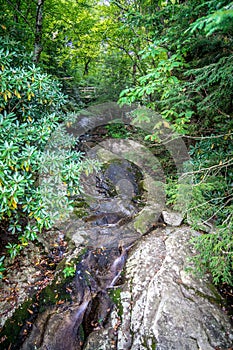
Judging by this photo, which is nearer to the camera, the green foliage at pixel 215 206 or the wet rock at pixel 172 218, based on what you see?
the green foliage at pixel 215 206

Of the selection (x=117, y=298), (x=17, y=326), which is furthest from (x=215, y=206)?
(x=17, y=326)

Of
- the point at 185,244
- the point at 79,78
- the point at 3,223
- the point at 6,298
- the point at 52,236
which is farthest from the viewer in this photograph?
the point at 79,78

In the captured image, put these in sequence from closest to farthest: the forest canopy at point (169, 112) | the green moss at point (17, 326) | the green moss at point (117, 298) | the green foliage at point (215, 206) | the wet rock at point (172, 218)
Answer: the green foliage at point (215, 206), the forest canopy at point (169, 112), the green moss at point (17, 326), the green moss at point (117, 298), the wet rock at point (172, 218)

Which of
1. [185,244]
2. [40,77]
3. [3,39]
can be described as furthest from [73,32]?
[185,244]

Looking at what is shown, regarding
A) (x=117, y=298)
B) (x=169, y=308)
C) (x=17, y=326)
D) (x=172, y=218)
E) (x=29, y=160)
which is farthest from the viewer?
(x=172, y=218)

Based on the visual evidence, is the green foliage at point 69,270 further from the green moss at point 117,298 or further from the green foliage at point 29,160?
the green foliage at point 29,160

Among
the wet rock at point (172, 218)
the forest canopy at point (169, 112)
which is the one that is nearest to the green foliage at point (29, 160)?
the forest canopy at point (169, 112)

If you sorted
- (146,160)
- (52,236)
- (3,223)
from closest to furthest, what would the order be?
(3,223)
(52,236)
(146,160)

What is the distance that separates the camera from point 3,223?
3555 mm

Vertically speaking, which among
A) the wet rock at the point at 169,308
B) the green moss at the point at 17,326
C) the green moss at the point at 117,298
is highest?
the green moss at the point at 17,326

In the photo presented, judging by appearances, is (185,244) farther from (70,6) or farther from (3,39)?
(70,6)

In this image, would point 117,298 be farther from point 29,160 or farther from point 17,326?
point 29,160

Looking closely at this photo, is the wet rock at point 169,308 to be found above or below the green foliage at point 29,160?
below

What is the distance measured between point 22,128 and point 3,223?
1776 millimetres
